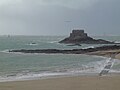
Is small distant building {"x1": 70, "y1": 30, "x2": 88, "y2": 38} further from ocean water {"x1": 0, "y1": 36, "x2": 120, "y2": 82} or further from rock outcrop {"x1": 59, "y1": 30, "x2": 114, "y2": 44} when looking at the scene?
ocean water {"x1": 0, "y1": 36, "x2": 120, "y2": 82}

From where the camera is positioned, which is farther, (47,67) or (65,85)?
(47,67)

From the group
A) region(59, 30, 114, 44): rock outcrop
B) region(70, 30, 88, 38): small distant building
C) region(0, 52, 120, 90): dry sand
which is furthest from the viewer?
region(70, 30, 88, 38): small distant building

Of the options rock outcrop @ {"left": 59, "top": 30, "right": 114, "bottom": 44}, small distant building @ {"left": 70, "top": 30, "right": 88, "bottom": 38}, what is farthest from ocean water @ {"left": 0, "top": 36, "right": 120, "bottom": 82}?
small distant building @ {"left": 70, "top": 30, "right": 88, "bottom": 38}

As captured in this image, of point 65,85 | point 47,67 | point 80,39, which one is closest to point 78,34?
point 80,39

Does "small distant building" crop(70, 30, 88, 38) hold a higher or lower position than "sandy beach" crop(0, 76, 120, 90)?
higher

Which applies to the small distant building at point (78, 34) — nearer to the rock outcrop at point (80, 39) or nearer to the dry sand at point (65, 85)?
the rock outcrop at point (80, 39)

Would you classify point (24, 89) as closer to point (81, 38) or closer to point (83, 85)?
point (83, 85)

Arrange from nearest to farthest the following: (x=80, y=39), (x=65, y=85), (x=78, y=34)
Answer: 1. (x=65, y=85)
2. (x=80, y=39)
3. (x=78, y=34)

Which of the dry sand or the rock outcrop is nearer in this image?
the dry sand

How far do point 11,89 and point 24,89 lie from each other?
74 cm

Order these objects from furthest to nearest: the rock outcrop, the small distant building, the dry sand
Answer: the small distant building
the rock outcrop
the dry sand

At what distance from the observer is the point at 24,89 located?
17094 mm

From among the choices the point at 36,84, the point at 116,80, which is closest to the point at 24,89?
the point at 36,84

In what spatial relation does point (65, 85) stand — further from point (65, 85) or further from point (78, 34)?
point (78, 34)
